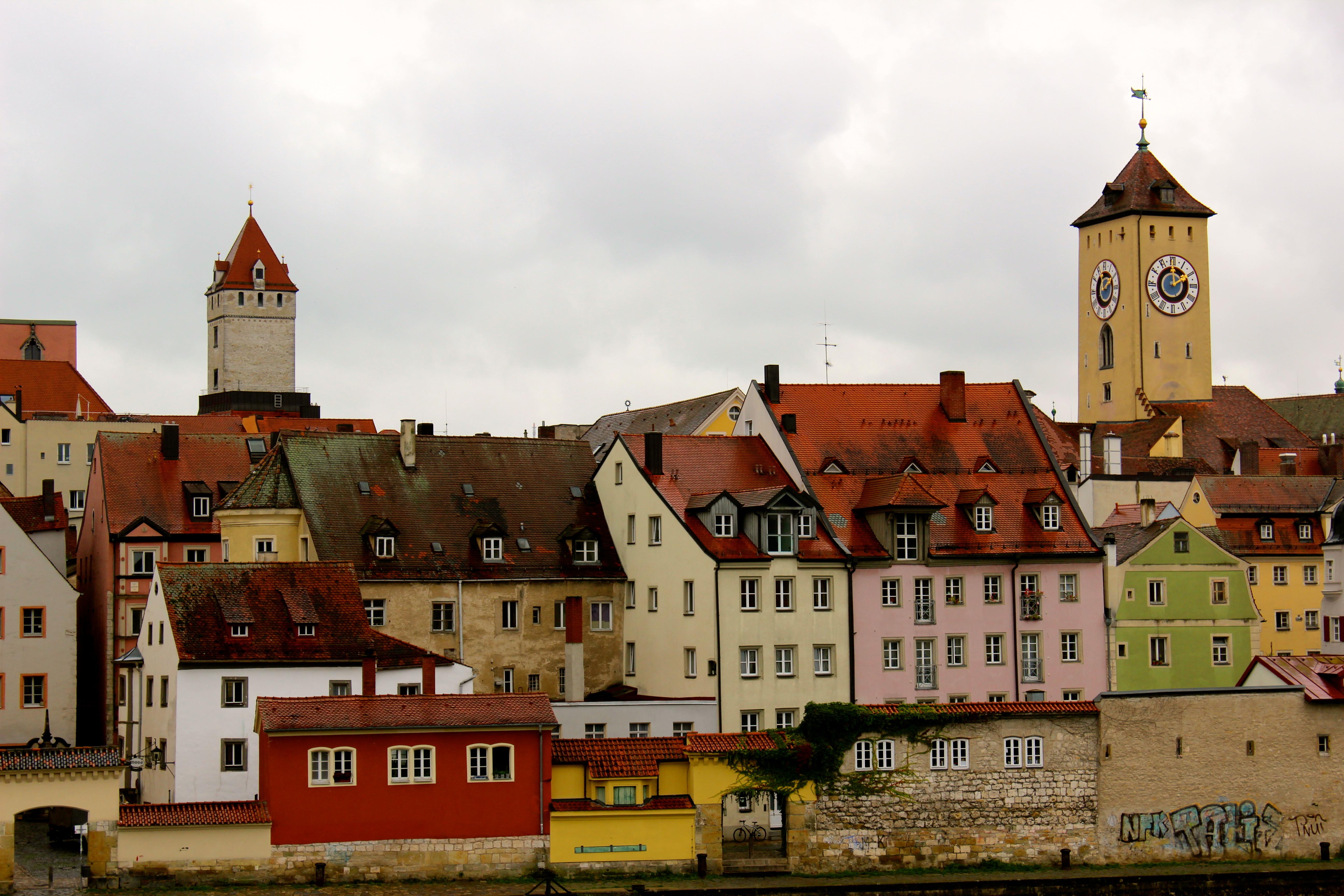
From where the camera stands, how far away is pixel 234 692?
6031cm

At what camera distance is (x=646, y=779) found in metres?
56.7

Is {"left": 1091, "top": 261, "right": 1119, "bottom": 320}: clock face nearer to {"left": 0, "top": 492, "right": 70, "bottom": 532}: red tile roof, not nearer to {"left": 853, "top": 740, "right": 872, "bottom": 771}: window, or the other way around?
{"left": 0, "top": 492, "right": 70, "bottom": 532}: red tile roof

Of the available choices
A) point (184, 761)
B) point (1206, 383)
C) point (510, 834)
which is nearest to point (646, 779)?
point (510, 834)

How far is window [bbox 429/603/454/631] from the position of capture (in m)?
70.7

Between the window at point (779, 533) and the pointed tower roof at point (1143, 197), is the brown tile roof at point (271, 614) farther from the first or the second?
the pointed tower roof at point (1143, 197)

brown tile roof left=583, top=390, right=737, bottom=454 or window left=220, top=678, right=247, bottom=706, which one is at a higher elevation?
brown tile roof left=583, top=390, right=737, bottom=454

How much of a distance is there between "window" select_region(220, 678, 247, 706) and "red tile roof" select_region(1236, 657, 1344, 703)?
29799 mm

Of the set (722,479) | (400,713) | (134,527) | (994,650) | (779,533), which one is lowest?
(400,713)

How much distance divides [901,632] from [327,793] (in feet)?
77.9

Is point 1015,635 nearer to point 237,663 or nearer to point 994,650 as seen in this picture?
point 994,650

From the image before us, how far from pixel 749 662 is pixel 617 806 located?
12621mm

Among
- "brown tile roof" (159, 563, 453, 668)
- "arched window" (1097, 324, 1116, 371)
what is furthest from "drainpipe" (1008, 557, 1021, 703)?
"arched window" (1097, 324, 1116, 371)

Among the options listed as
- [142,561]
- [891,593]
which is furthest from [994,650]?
[142,561]

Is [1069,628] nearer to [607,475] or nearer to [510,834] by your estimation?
[607,475]
